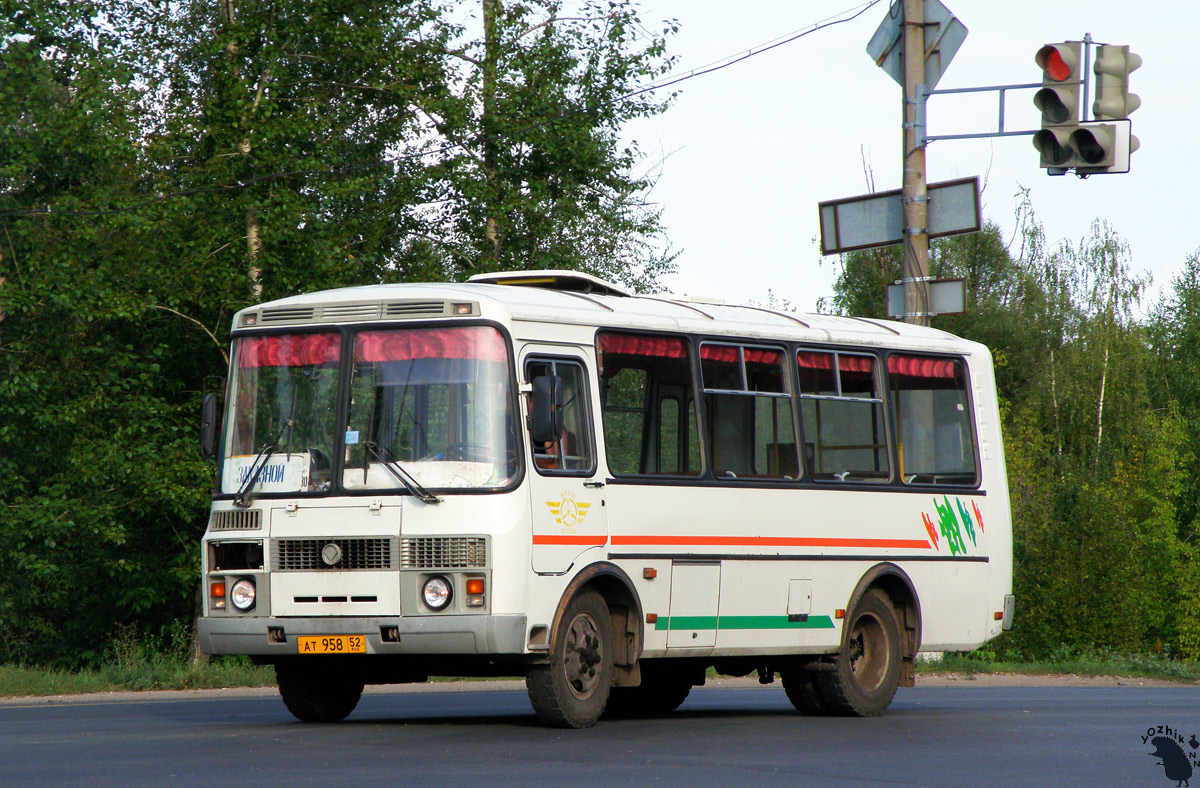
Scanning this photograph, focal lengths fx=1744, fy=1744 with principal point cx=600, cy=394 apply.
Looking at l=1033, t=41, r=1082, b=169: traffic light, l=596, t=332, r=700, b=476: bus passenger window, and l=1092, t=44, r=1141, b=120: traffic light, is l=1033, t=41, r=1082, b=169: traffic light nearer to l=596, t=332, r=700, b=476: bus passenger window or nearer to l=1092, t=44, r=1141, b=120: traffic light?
l=1092, t=44, r=1141, b=120: traffic light

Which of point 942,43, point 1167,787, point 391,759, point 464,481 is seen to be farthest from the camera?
point 942,43

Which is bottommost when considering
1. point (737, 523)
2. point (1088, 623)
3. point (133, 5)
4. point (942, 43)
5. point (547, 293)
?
point (1088, 623)

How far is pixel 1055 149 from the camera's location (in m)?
15.4

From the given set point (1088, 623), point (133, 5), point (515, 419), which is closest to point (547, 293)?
point (515, 419)

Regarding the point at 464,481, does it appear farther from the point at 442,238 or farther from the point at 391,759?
the point at 442,238

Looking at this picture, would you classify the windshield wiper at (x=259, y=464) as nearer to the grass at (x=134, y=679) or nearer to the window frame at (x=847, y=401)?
the window frame at (x=847, y=401)

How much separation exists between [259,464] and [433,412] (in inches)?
54.0

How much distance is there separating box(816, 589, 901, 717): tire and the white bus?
0.03 m

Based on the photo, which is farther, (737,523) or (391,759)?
(737,523)

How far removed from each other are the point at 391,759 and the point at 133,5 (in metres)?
23.0

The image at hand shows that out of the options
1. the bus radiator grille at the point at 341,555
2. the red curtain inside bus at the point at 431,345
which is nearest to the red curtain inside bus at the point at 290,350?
the red curtain inside bus at the point at 431,345

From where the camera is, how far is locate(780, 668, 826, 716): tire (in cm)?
1438

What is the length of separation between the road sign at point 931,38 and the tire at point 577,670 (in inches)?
302

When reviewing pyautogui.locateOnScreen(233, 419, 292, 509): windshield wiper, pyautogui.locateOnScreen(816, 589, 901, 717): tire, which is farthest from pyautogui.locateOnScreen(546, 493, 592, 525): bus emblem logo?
pyautogui.locateOnScreen(816, 589, 901, 717): tire
